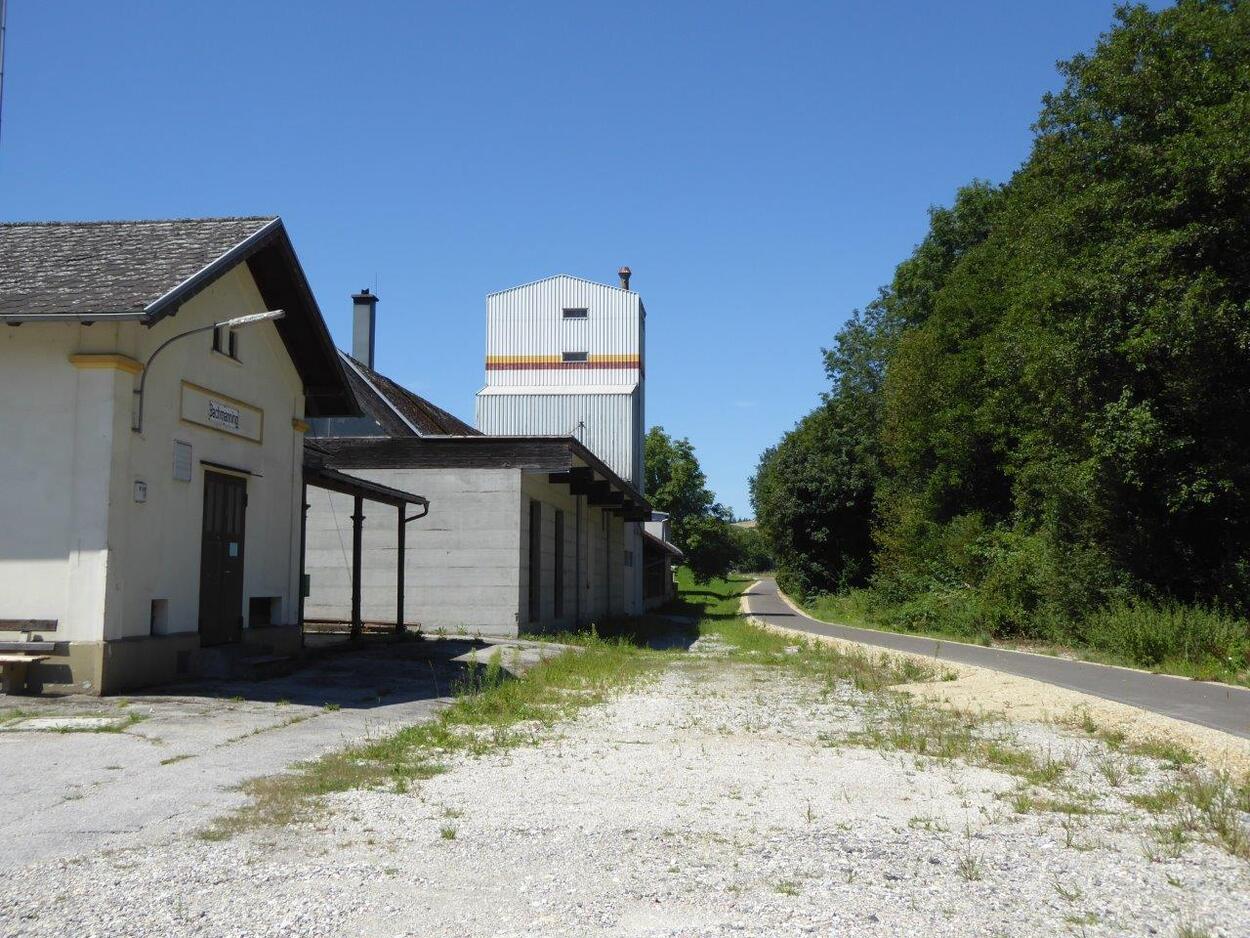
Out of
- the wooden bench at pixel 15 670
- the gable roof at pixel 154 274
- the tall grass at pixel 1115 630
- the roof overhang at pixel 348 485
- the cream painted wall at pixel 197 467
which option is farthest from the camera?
the roof overhang at pixel 348 485

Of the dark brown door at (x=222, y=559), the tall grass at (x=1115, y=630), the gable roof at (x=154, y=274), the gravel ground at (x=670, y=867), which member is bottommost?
the gravel ground at (x=670, y=867)

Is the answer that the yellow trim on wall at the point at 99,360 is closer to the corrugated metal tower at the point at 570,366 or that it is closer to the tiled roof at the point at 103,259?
the tiled roof at the point at 103,259

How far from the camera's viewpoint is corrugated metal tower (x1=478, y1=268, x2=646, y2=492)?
137 ft

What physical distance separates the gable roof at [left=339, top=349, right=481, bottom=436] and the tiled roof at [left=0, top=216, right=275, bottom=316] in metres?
6.03

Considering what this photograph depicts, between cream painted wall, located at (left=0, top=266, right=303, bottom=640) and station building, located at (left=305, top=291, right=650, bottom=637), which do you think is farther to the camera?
station building, located at (left=305, top=291, right=650, bottom=637)

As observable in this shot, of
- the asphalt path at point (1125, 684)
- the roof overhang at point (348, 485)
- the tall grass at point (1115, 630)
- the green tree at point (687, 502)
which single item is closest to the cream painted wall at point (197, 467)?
the roof overhang at point (348, 485)

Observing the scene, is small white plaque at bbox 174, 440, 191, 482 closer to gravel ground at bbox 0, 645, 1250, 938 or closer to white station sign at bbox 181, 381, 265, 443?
white station sign at bbox 181, 381, 265, 443

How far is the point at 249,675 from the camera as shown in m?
13.6

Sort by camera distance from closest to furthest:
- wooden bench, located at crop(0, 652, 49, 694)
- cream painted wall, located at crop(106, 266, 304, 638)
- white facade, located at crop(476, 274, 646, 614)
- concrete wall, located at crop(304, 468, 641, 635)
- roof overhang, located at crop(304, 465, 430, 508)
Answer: wooden bench, located at crop(0, 652, 49, 694) → cream painted wall, located at crop(106, 266, 304, 638) → roof overhang, located at crop(304, 465, 430, 508) → concrete wall, located at crop(304, 468, 641, 635) → white facade, located at crop(476, 274, 646, 614)

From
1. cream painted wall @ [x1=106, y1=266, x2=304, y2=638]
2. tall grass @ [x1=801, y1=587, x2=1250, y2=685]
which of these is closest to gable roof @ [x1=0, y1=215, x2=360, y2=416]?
cream painted wall @ [x1=106, y1=266, x2=304, y2=638]

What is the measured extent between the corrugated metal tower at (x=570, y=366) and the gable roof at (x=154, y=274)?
2396 centimetres

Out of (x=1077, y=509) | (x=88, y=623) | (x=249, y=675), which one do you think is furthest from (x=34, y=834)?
(x=1077, y=509)

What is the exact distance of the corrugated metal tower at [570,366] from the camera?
4169 centimetres

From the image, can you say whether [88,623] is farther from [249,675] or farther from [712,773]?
[712,773]
